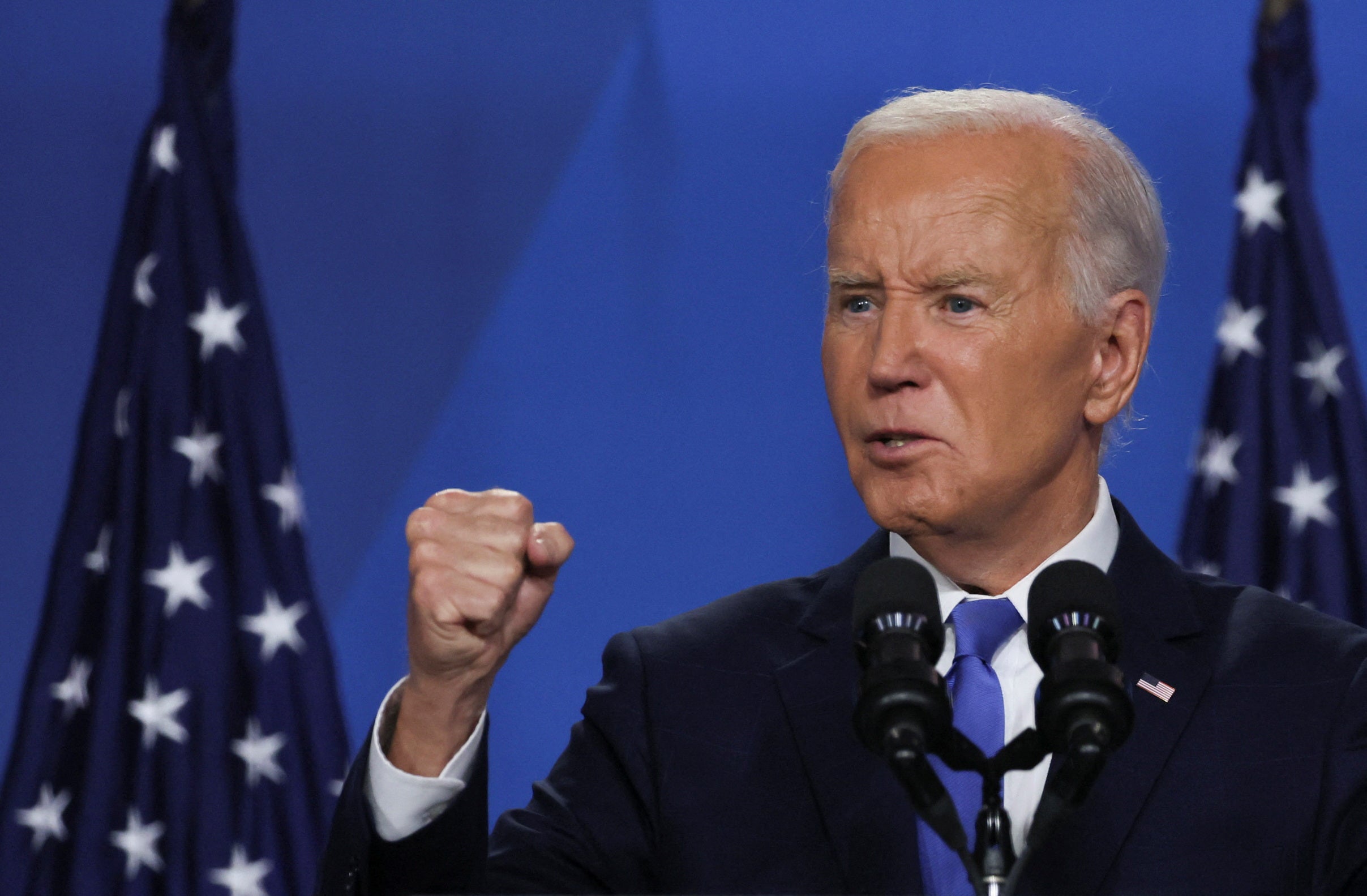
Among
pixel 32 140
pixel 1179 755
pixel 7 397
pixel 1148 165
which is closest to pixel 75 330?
pixel 7 397

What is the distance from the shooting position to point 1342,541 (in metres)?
3.14

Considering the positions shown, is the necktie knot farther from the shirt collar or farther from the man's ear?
the man's ear

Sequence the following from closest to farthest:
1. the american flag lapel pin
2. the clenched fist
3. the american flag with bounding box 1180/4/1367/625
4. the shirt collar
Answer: the clenched fist → the american flag lapel pin → the shirt collar → the american flag with bounding box 1180/4/1367/625

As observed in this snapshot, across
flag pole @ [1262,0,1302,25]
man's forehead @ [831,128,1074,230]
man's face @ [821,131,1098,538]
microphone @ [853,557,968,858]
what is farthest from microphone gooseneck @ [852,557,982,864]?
flag pole @ [1262,0,1302,25]

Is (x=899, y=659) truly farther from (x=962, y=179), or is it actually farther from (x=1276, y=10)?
(x=1276, y=10)

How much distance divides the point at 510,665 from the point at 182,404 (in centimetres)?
87

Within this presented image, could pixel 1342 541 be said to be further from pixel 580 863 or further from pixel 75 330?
pixel 75 330

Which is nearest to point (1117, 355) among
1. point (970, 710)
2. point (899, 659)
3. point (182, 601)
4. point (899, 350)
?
point (899, 350)

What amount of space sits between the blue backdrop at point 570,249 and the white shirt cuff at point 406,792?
170 cm

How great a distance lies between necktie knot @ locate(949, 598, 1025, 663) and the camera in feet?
5.98

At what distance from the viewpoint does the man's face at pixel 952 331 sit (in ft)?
5.88

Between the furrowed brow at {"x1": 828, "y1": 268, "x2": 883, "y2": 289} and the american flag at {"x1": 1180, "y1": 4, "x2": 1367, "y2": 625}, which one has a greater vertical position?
the american flag at {"x1": 1180, "y1": 4, "x2": 1367, "y2": 625}

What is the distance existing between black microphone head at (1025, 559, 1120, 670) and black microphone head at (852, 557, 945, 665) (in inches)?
2.8

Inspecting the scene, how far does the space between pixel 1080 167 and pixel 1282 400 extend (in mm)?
1446
